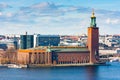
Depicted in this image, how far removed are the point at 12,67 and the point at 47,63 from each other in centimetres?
488

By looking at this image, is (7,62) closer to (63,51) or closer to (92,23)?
(63,51)

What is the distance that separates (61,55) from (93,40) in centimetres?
378

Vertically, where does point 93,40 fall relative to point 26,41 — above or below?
above

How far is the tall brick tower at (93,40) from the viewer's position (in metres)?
59.8

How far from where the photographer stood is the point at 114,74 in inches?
1758

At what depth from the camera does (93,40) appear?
200 ft

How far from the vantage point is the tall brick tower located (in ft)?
196

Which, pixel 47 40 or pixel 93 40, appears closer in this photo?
pixel 93 40

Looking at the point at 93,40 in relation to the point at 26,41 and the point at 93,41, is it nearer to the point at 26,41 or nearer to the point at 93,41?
the point at 93,41

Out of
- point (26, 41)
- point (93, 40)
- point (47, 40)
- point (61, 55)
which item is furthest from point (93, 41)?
point (47, 40)

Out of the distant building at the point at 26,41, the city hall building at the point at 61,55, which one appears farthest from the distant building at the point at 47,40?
the city hall building at the point at 61,55

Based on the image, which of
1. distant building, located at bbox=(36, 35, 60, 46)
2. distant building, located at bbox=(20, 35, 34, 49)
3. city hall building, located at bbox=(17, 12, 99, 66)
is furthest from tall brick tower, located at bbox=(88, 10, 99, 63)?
distant building, located at bbox=(36, 35, 60, 46)

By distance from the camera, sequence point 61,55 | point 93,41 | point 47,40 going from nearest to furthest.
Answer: point 61,55 < point 93,41 < point 47,40

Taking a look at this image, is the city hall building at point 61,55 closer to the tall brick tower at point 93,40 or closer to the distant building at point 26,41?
the tall brick tower at point 93,40
